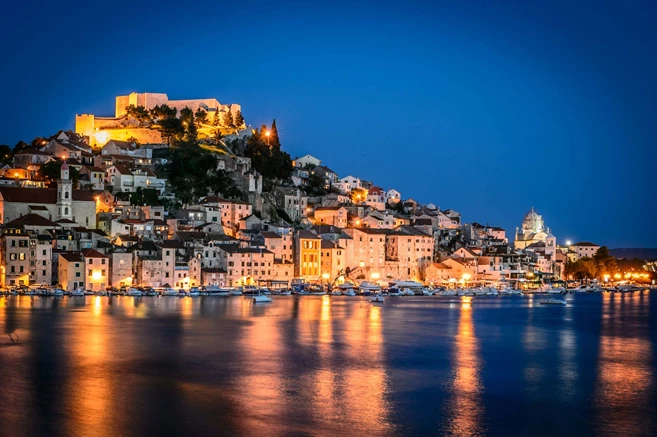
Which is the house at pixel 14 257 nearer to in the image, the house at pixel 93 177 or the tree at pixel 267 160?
the house at pixel 93 177

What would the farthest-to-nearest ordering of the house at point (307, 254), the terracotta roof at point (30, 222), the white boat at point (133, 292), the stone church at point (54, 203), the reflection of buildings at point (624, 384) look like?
the house at point (307, 254) < the stone church at point (54, 203) < the white boat at point (133, 292) < the terracotta roof at point (30, 222) < the reflection of buildings at point (624, 384)

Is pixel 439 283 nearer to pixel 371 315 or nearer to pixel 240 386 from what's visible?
pixel 371 315

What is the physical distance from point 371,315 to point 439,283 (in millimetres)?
26768

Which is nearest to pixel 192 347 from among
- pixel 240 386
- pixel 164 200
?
pixel 240 386

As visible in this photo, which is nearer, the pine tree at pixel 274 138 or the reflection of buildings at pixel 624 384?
the reflection of buildings at pixel 624 384

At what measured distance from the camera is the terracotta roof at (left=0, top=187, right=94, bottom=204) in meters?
48.4

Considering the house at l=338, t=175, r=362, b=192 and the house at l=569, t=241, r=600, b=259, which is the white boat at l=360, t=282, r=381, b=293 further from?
the house at l=569, t=241, r=600, b=259

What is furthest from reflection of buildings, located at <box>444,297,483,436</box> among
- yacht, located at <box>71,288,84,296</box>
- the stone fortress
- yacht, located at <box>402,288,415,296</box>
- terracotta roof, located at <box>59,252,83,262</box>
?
the stone fortress

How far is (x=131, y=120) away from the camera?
69562 mm

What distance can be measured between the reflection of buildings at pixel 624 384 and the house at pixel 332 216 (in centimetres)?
3299

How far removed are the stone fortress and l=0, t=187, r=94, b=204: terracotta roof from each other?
57.7ft

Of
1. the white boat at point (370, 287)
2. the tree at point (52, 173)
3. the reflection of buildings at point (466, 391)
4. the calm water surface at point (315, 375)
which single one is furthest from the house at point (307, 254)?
the reflection of buildings at point (466, 391)

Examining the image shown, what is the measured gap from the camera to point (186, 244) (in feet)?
164

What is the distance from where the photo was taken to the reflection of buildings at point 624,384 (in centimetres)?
1518
